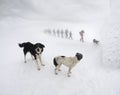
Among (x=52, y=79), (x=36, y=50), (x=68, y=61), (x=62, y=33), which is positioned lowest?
(x=52, y=79)

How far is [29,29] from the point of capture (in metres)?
13.3

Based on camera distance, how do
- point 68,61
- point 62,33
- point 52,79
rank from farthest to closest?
point 62,33 < point 52,79 < point 68,61

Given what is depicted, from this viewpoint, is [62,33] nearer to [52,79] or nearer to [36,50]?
[36,50]

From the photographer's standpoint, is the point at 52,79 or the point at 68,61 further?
the point at 52,79

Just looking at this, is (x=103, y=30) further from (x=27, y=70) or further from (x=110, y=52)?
(x=27, y=70)

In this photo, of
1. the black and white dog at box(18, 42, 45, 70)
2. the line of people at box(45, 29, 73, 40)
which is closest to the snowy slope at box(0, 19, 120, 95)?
the black and white dog at box(18, 42, 45, 70)

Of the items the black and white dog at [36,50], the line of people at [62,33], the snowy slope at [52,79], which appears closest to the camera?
the snowy slope at [52,79]

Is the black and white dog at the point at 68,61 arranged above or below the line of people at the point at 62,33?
below

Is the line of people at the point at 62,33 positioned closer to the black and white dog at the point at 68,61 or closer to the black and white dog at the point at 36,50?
the black and white dog at the point at 36,50

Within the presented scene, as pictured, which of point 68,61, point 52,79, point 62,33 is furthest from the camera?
point 62,33

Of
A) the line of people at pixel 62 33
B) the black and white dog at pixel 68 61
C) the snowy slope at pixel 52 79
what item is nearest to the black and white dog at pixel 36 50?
the snowy slope at pixel 52 79

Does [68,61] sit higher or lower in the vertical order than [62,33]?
lower

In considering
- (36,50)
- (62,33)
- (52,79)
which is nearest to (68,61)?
(52,79)

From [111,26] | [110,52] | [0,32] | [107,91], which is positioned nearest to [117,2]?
[111,26]
